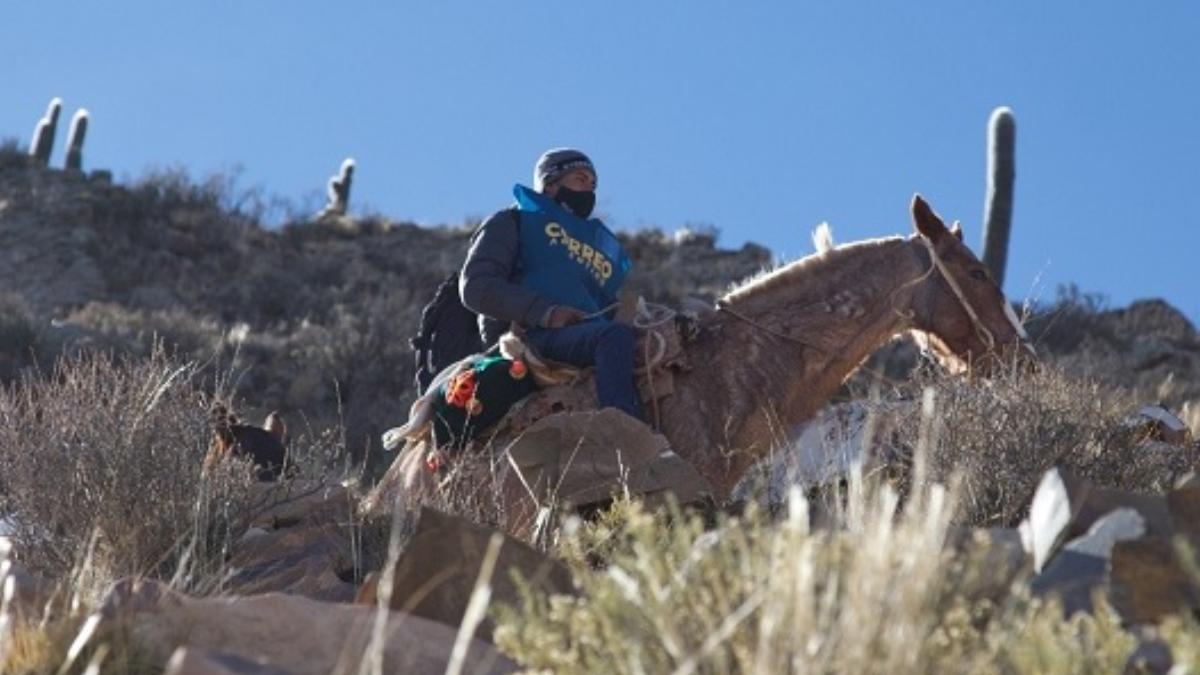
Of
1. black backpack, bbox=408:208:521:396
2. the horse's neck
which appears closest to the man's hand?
the horse's neck

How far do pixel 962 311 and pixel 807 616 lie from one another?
810cm

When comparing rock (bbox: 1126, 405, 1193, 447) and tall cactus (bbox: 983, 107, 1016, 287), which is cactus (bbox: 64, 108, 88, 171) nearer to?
tall cactus (bbox: 983, 107, 1016, 287)

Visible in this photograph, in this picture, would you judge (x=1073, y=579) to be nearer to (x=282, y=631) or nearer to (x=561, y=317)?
(x=282, y=631)

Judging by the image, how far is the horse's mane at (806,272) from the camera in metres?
12.2

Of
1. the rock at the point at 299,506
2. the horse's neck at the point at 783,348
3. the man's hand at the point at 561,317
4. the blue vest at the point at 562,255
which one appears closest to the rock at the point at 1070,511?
the rock at the point at 299,506

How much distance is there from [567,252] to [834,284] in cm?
140

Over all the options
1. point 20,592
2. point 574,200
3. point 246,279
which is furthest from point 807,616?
point 246,279

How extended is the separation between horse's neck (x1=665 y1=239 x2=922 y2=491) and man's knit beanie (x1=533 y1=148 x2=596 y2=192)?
3.43 ft

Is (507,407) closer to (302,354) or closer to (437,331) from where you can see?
(437,331)

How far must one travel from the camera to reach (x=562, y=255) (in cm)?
1198

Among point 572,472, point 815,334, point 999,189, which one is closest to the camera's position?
point 572,472

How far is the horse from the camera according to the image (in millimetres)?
11500

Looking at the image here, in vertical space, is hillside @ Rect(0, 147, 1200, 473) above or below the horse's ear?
above

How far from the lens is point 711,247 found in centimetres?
4181
